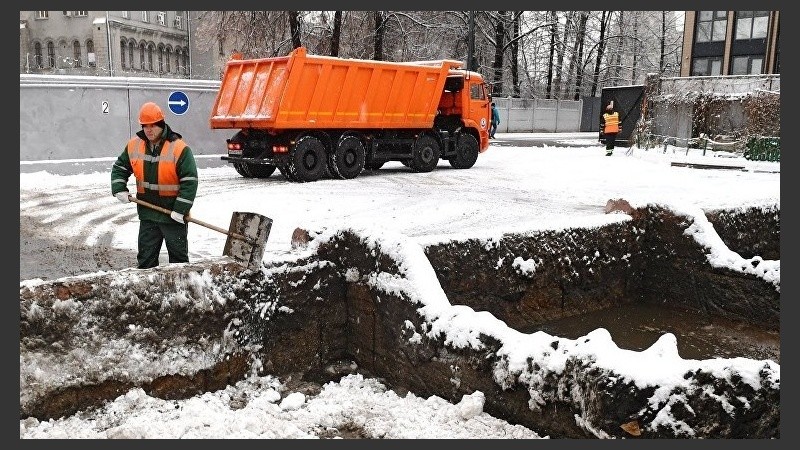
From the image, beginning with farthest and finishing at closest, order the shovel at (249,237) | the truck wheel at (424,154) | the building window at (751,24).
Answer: the building window at (751,24)
the truck wheel at (424,154)
the shovel at (249,237)

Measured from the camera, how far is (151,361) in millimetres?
4395

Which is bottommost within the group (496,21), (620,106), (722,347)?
(722,347)

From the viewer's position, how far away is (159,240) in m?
5.53

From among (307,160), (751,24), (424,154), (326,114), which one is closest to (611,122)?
(424,154)

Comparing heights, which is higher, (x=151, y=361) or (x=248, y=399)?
(x=151, y=361)

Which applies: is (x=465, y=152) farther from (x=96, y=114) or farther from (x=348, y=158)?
(x=96, y=114)

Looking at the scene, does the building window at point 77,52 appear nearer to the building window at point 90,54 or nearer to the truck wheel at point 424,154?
the building window at point 90,54

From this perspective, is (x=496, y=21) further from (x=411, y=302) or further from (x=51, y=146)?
(x=411, y=302)

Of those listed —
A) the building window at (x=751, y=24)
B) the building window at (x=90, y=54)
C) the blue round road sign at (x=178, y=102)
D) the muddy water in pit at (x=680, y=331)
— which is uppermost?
the building window at (x=751, y=24)

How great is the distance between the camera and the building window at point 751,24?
29.8 metres

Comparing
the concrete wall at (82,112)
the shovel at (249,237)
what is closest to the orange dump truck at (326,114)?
the concrete wall at (82,112)

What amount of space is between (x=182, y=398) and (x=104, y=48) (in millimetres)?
26810

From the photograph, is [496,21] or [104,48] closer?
[104,48]

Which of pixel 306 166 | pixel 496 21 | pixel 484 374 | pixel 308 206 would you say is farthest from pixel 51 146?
pixel 496 21
